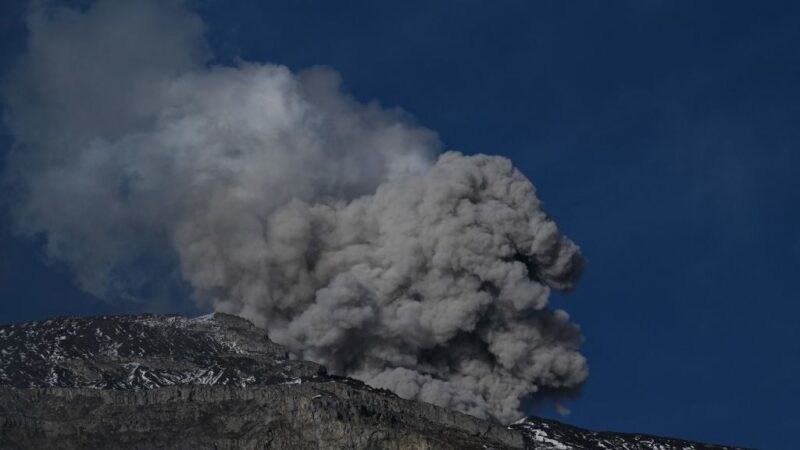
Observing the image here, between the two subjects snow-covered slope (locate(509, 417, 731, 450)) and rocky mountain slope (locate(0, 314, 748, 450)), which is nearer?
rocky mountain slope (locate(0, 314, 748, 450))

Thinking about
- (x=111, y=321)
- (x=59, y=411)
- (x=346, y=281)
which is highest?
(x=346, y=281)

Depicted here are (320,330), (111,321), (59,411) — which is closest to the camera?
(59,411)

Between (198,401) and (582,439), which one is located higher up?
(582,439)

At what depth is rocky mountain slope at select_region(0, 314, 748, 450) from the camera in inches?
4409

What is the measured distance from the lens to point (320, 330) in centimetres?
13538

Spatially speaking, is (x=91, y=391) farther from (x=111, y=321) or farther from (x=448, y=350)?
(x=448, y=350)

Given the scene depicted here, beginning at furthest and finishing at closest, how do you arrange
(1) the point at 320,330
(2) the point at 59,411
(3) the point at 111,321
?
1. (1) the point at 320,330
2. (3) the point at 111,321
3. (2) the point at 59,411

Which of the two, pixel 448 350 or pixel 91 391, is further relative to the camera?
pixel 448 350

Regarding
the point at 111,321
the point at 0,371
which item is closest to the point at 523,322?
the point at 111,321

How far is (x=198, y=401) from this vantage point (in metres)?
115

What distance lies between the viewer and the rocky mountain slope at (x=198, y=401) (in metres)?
112

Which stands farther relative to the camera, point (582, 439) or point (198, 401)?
point (582, 439)

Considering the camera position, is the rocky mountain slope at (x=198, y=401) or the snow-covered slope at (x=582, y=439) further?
the snow-covered slope at (x=582, y=439)

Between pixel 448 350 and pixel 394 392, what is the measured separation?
9.10m
